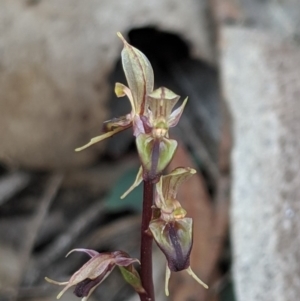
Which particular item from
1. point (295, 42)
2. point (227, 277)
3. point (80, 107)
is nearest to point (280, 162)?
point (227, 277)

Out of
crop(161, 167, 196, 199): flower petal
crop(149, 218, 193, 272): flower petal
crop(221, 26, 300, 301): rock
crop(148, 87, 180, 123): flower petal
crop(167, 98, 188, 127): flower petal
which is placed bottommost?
crop(221, 26, 300, 301): rock

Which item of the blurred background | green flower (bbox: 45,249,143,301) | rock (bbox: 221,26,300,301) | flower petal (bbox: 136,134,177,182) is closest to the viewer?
flower petal (bbox: 136,134,177,182)

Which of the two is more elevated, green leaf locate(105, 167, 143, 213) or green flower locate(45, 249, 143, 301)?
green flower locate(45, 249, 143, 301)

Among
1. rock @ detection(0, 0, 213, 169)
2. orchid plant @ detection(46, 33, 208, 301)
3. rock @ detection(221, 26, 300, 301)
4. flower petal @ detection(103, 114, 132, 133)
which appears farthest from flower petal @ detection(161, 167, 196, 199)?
rock @ detection(0, 0, 213, 169)

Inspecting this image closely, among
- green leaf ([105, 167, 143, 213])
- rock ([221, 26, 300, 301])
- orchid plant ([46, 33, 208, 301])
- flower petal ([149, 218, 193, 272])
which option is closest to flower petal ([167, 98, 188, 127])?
orchid plant ([46, 33, 208, 301])

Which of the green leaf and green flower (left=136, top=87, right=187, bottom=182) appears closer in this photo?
green flower (left=136, top=87, right=187, bottom=182)

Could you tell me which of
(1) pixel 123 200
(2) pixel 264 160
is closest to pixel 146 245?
(2) pixel 264 160

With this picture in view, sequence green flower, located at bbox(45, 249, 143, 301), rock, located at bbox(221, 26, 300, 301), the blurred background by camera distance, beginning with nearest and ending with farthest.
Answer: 1. green flower, located at bbox(45, 249, 143, 301)
2. rock, located at bbox(221, 26, 300, 301)
3. the blurred background

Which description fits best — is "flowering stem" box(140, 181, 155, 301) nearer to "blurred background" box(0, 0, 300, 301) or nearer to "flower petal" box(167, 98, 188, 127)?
"flower petal" box(167, 98, 188, 127)
